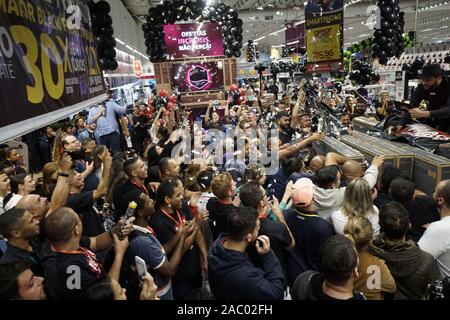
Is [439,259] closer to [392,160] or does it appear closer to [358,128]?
[392,160]

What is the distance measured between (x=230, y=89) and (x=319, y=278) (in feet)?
35.5

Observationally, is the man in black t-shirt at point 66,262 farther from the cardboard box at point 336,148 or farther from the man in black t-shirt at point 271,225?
the cardboard box at point 336,148

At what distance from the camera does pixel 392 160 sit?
11.4 feet

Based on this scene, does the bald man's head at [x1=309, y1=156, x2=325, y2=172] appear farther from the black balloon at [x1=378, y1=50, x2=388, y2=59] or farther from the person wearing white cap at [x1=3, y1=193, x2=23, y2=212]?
the black balloon at [x1=378, y1=50, x2=388, y2=59]

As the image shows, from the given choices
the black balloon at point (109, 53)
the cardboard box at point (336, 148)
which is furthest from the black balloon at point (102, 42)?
the cardboard box at point (336, 148)

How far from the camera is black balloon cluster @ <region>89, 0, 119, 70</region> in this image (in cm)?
623

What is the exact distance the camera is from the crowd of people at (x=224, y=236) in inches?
72.6

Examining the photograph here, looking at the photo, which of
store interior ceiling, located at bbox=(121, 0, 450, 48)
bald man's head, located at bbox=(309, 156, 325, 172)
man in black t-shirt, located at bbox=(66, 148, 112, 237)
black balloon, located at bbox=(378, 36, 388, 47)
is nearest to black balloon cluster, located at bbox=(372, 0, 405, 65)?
black balloon, located at bbox=(378, 36, 388, 47)

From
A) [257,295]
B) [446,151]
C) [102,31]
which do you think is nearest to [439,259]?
[257,295]

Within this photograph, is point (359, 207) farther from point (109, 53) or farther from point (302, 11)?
point (302, 11)

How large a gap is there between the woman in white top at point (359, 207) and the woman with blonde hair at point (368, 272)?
0.43 meters

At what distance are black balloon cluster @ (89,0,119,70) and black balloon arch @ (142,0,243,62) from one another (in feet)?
18.8

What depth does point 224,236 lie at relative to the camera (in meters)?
2.14

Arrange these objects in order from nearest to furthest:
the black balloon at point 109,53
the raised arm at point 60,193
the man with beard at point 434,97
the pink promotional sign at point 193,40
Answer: the raised arm at point 60,193, the man with beard at point 434,97, the black balloon at point 109,53, the pink promotional sign at point 193,40
